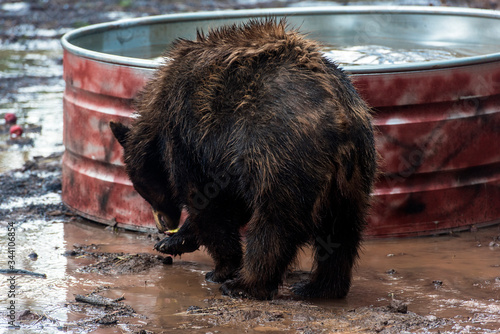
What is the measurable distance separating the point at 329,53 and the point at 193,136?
3524 millimetres

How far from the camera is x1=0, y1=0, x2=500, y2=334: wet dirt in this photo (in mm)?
4000

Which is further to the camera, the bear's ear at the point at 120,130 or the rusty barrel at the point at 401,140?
the rusty barrel at the point at 401,140

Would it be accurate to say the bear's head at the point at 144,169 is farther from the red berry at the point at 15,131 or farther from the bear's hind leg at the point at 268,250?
the red berry at the point at 15,131

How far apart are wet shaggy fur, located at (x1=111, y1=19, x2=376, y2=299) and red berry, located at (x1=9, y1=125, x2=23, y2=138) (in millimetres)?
4060

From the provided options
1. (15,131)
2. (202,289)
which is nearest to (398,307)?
(202,289)

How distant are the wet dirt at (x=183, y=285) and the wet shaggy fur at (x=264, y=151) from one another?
278mm

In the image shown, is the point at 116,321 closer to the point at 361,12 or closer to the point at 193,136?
the point at 193,136

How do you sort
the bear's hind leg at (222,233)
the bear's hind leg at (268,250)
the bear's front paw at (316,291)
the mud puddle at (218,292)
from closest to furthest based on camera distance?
the mud puddle at (218,292)
the bear's hind leg at (268,250)
the bear's front paw at (316,291)
the bear's hind leg at (222,233)

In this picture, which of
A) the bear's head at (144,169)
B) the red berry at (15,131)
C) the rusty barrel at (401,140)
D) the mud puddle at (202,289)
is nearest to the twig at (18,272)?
the mud puddle at (202,289)

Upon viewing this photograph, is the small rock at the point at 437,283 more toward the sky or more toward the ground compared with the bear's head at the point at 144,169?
more toward the ground

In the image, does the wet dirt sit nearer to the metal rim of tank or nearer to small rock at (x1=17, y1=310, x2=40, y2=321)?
small rock at (x1=17, y1=310, x2=40, y2=321)

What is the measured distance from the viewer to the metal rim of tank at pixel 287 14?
5.41 metres

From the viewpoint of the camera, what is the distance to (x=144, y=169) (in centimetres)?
507

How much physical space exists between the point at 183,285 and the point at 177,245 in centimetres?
40
